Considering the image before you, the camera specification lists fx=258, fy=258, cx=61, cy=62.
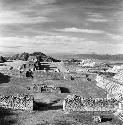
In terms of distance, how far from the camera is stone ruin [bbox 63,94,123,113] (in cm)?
2348

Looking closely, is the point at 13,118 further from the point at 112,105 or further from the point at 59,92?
the point at 59,92

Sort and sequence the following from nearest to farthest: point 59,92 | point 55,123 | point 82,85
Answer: point 55,123 < point 59,92 < point 82,85

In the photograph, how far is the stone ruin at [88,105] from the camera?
2348 centimetres

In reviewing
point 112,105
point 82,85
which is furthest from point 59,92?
point 112,105

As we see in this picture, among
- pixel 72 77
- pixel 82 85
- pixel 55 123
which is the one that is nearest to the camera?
pixel 55 123

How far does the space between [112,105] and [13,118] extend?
9114mm

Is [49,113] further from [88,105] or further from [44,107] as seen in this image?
[88,105]

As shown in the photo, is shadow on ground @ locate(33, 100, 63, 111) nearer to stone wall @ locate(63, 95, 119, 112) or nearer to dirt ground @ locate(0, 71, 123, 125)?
dirt ground @ locate(0, 71, 123, 125)

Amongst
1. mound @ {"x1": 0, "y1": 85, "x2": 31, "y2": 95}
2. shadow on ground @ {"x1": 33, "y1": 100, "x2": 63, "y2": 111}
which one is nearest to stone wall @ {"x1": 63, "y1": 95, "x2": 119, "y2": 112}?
shadow on ground @ {"x1": 33, "y1": 100, "x2": 63, "y2": 111}

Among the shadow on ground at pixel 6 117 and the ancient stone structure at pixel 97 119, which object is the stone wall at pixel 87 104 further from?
the shadow on ground at pixel 6 117

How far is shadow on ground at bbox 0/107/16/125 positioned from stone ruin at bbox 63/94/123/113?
5.04 m

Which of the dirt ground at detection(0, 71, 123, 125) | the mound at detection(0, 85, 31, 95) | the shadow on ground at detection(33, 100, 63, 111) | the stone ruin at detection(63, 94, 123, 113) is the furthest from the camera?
the mound at detection(0, 85, 31, 95)

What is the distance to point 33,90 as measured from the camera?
109ft

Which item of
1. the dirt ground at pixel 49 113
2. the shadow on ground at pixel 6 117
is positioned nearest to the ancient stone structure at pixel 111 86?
the dirt ground at pixel 49 113
